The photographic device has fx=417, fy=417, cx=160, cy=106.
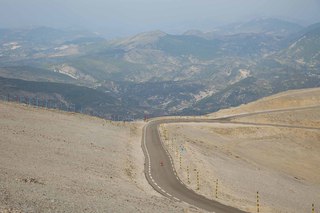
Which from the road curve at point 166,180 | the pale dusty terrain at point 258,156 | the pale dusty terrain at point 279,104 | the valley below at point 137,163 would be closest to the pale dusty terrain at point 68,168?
the valley below at point 137,163

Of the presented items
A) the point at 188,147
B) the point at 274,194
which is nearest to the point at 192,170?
the point at 274,194

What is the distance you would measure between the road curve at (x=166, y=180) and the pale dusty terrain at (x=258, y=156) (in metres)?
1.40

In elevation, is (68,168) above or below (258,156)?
above

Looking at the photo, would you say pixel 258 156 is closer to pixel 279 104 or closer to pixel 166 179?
pixel 166 179

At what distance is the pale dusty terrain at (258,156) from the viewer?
5084 cm

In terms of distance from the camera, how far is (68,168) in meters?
44.6

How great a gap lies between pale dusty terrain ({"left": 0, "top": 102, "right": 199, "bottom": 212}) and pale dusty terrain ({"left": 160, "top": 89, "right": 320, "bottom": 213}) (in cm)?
813

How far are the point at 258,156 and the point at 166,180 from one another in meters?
41.8

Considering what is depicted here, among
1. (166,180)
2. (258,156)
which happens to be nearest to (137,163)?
(166,180)

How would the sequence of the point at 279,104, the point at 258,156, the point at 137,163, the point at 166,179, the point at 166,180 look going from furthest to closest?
the point at 279,104 → the point at 258,156 → the point at 137,163 → the point at 166,179 → the point at 166,180

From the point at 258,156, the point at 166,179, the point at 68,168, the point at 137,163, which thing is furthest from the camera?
the point at 258,156

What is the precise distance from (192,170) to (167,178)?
6271mm

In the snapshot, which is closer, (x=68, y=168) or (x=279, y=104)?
(x=68, y=168)

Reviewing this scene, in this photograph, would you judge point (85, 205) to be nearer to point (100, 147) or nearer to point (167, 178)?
point (167, 178)
